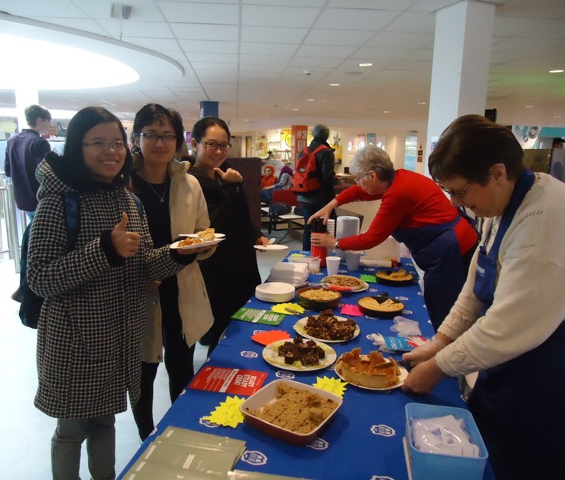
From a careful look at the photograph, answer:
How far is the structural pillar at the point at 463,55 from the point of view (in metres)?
3.42

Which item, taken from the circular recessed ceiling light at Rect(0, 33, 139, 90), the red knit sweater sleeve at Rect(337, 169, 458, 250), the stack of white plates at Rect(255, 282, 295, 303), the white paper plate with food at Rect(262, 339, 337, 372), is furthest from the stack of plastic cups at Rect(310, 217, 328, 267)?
the circular recessed ceiling light at Rect(0, 33, 139, 90)

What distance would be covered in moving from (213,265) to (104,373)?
2.92 feet

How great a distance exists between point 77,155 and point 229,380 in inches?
34.1

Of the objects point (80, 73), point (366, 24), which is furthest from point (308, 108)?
point (366, 24)

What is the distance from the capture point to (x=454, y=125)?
1046 mm

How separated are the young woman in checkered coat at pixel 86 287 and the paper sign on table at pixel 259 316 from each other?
1.41 feet

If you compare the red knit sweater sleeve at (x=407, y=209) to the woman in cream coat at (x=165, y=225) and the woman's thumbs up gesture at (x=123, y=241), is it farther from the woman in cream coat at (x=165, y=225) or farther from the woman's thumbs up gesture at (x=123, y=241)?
the woman's thumbs up gesture at (x=123, y=241)

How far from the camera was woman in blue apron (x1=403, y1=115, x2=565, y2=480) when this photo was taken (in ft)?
2.99

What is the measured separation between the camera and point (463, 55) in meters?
3.44

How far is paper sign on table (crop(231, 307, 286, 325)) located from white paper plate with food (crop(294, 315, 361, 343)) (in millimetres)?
103

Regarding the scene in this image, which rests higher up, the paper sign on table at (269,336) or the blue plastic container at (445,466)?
the blue plastic container at (445,466)

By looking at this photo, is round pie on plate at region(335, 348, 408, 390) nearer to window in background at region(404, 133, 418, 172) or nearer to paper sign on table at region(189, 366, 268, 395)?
paper sign on table at region(189, 366, 268, 395)

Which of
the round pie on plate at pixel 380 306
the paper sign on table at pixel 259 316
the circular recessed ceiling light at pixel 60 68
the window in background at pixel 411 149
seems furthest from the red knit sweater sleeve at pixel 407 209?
the window in background at pixel 411 149

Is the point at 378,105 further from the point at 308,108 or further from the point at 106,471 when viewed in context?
the point at 106,471
